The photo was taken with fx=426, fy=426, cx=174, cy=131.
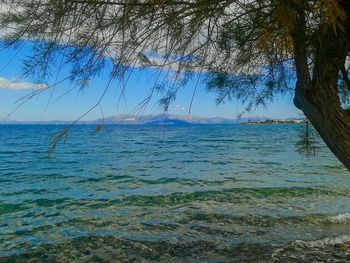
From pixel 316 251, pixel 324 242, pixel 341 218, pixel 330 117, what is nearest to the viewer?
pixel 330 117

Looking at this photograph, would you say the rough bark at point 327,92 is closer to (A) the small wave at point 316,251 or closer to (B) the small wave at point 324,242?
(A) the small wave at point 316,251

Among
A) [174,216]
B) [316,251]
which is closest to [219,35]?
[316,251]

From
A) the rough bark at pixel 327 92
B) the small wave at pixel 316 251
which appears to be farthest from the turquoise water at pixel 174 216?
the rough bark at pixel 327 92

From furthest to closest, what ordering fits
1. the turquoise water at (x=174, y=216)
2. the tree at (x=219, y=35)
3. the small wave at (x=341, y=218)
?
1. the small wave at (x=341, y=218)
2. the turquoise water at (x=174, y=216)
3. the tree at (x=219, y=35)

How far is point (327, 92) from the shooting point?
2621 mm

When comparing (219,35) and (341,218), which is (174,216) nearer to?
(341,218)


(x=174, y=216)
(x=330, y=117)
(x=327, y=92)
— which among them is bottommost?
(x=174, y=216)

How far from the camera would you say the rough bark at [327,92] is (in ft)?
8.43

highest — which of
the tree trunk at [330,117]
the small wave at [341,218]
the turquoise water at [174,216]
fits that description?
the tree trunk at [330,117]

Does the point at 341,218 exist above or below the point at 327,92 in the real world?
below

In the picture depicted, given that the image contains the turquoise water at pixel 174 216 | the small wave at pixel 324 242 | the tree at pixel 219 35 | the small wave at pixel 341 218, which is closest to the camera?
the tree at pixel 219 35

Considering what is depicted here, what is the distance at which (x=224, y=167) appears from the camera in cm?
1399

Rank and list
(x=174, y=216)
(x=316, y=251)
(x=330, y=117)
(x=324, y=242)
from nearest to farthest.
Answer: (x=330, y=117)
(x=316, y=251)
(x=324, y=242)
(x=174, y=216)

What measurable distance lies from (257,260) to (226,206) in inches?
115
